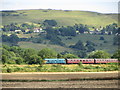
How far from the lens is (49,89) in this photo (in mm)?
63625

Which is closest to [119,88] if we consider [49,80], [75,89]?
[75,89]

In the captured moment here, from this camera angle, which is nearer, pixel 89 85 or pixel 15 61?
pixel 89 85

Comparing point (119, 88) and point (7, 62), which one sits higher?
point (119, 88)

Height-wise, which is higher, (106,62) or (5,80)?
(5,80)

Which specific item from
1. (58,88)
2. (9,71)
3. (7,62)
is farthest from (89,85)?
(7,62)

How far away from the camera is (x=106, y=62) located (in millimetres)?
129125

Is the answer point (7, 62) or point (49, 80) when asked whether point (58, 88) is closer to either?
point (49, 80)

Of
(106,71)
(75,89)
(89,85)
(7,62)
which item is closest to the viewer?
(75,89)

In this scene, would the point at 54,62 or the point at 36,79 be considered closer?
the point at 36,79

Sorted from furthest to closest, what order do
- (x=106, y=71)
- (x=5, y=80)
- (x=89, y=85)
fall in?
(x=106, y=71)
(x=5, y=80)
(x=89, y=85)

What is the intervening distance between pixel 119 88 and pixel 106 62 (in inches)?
2585

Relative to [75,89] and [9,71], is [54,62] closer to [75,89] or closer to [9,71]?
[9,71]

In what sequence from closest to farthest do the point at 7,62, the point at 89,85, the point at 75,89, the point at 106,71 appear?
the point at 75,89, the point at 89,85, the point at 106,71, the point at 7,62

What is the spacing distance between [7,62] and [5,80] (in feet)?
152
